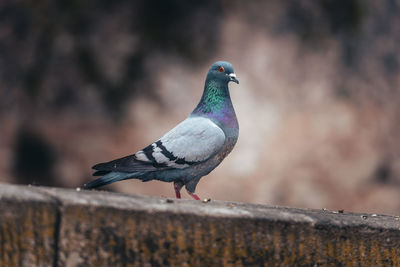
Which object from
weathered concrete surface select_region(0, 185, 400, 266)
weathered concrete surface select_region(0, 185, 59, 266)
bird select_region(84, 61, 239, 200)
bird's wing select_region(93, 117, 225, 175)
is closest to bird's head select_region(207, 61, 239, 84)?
bird select_region(84, 61, 239, 200)

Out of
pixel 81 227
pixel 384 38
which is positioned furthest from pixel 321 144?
pixel 81 227

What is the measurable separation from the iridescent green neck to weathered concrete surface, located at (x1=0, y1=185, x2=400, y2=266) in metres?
1.59

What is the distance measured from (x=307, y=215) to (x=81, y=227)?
1.11 m

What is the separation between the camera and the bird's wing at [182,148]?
4.35 metres

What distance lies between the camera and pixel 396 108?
1300cm

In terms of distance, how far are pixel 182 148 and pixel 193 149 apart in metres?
0.08

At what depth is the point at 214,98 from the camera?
→ 478 cm

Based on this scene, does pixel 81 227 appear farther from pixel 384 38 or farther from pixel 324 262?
Result: pixel 384 38

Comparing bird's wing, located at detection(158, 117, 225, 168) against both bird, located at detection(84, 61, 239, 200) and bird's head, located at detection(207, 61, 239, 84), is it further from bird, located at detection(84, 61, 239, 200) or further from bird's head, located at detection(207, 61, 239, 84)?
bird's head, located at detection(207, 61, 239, 84)

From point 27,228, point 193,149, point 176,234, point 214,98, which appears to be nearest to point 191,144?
point 193,149

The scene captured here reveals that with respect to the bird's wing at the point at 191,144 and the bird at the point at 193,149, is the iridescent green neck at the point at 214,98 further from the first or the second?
the bird's wing at the point at 191,144

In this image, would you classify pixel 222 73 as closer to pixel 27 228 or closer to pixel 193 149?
pixel 193 149

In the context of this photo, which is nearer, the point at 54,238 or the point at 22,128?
the point at 54,238

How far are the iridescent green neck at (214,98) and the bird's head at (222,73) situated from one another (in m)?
0.05
